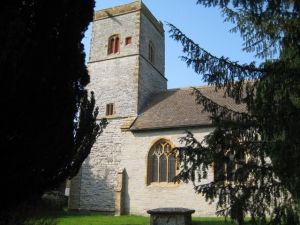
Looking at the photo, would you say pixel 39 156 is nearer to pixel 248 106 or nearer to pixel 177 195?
pixel 248 106

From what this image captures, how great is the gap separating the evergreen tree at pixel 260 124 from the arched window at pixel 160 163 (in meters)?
11.7

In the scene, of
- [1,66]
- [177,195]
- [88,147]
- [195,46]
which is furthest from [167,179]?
[1,66]

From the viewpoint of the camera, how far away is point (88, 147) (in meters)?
7.26

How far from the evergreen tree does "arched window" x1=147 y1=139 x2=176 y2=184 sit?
38.2 feet

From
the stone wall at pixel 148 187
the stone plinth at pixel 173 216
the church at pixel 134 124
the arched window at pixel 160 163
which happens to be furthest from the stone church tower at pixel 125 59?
the stone plinth at pixel 173 216

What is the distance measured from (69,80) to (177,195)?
12.5 metres

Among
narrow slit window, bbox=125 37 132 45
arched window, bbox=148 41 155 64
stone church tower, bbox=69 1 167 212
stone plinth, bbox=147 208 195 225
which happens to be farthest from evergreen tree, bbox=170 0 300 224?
arched window, bbox=148 41 155 64

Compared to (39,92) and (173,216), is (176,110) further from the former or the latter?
(39,92)

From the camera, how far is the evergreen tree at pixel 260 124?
5.97 m

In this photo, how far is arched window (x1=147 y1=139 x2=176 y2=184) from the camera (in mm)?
18531

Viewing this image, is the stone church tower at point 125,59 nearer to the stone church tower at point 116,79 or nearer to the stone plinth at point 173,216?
the stone church tower at point 116,79

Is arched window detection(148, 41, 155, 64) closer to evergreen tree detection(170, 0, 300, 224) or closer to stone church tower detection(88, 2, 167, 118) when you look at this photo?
stone church tower detection(88, 2, 167, 118)

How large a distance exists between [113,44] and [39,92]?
18413mm

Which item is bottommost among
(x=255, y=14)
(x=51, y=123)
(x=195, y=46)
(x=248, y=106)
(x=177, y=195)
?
(x=177, y=195)
